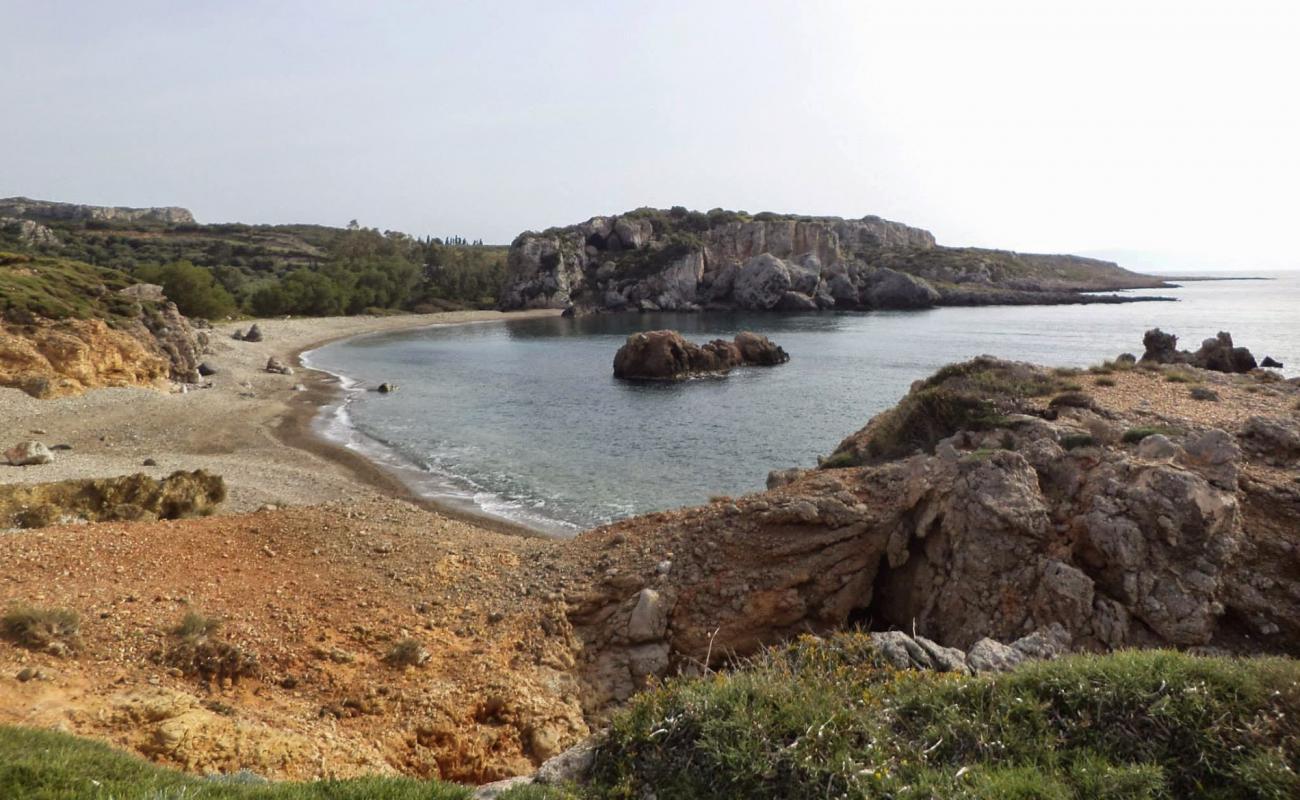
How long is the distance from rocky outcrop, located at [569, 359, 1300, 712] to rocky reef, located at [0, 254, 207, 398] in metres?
31.2

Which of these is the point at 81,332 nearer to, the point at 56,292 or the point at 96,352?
the point at 96,352

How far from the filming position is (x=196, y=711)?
7430mm

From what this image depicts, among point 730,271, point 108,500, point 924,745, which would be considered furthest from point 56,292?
point 730,271

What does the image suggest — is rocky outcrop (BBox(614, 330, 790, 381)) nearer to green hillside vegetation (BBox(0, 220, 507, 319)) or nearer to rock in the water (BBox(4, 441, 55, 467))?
rock in the water (BBox(4, 441, 55, 467))

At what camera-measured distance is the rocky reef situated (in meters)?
30.6

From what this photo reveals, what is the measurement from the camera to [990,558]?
34.0 ft

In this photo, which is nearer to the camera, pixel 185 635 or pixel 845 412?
pixel 185 635

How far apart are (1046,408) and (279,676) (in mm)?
15323

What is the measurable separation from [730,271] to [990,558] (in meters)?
112

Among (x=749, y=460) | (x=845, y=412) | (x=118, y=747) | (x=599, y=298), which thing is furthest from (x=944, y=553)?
(x=599, y=298)

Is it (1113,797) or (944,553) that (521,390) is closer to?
(944,553)

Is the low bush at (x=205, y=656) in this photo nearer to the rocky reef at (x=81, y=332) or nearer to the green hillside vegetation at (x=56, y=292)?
the rocky reef at (x=81, y=332)

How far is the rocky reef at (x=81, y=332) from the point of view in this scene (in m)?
30.6

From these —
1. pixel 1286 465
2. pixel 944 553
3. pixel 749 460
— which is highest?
pixel 1286 465
